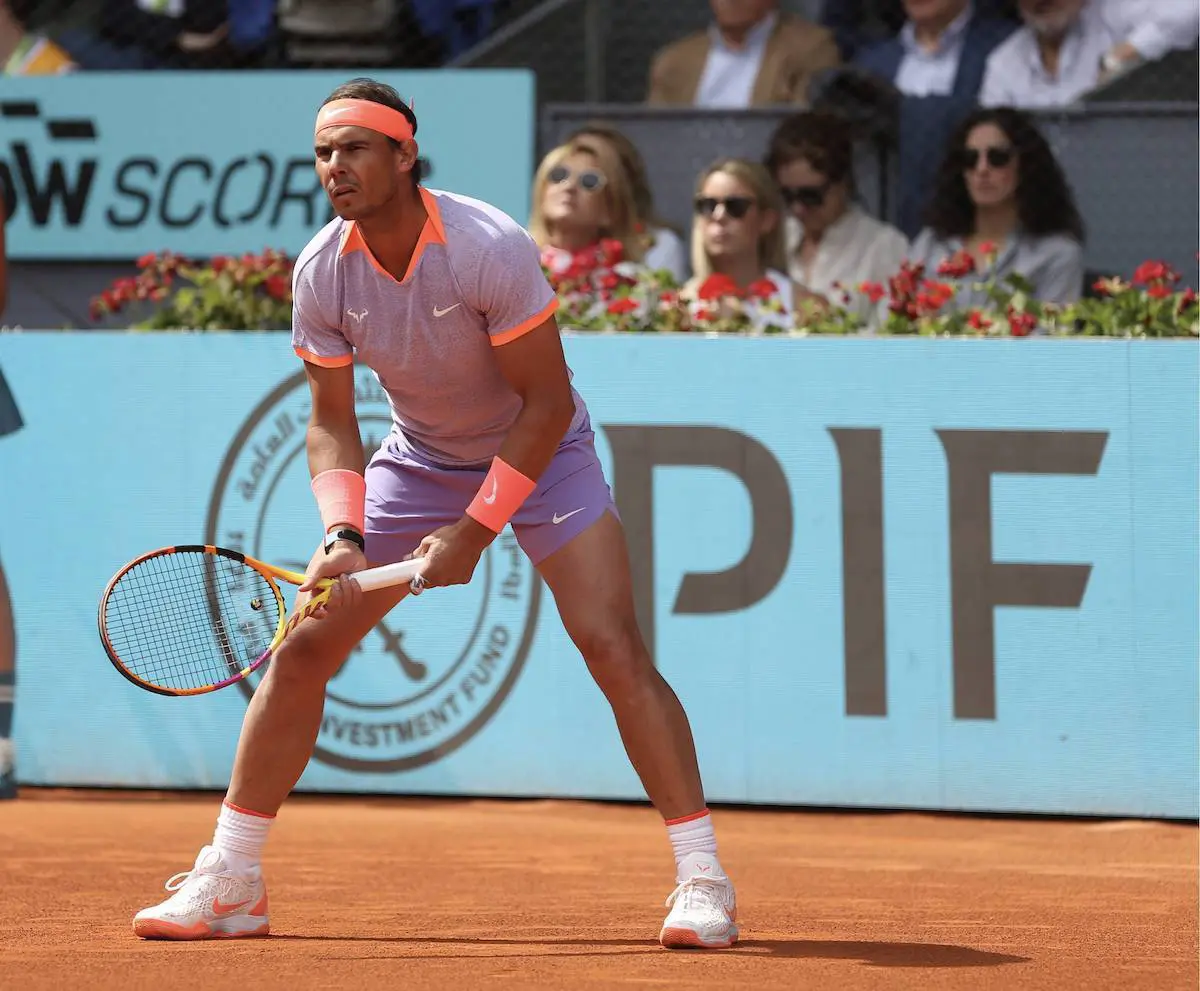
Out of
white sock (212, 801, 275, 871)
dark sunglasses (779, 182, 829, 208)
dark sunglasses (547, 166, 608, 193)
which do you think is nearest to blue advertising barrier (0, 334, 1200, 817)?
dark sunglasses (547, 166, 608, 193)

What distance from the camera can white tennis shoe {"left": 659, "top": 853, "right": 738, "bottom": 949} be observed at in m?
4.04

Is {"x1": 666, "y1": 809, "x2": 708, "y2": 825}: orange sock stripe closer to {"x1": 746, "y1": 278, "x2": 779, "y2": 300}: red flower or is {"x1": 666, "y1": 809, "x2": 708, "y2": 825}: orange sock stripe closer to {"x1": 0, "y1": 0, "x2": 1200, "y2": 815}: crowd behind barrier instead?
{"x1": 0, "y1": 0, "x2": 1200, "y2": 815}: crowd behind barrier

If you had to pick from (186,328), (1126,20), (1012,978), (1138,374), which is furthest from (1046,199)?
(1012,978)

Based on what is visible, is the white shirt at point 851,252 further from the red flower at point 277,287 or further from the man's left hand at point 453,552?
the man's left hand at point 453,552

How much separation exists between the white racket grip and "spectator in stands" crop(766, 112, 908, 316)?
13.6 feet

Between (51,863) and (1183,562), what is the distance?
350 centimetres

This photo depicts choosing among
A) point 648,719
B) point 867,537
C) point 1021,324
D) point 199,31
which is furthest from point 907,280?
point 199,31

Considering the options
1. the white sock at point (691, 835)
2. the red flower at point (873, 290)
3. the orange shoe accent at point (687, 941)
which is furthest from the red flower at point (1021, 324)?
the orange shoe accent at point (687, 941)

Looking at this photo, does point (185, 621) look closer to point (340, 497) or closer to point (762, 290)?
point (340, 497)

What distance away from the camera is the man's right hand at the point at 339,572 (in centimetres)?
396

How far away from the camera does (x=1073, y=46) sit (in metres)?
8.42

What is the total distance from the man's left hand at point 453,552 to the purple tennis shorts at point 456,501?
19 cm

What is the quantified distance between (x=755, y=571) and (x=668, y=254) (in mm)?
1987

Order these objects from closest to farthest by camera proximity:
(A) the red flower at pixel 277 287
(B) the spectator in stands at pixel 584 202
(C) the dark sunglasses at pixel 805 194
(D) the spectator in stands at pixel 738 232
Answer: (A) the red flower at pixel 277 287, (D) the spectator in stands at pixel 738 232, (B) the spectator in stands at pixel 584 202, (C) the dark sunglasses at pixel 805 194
